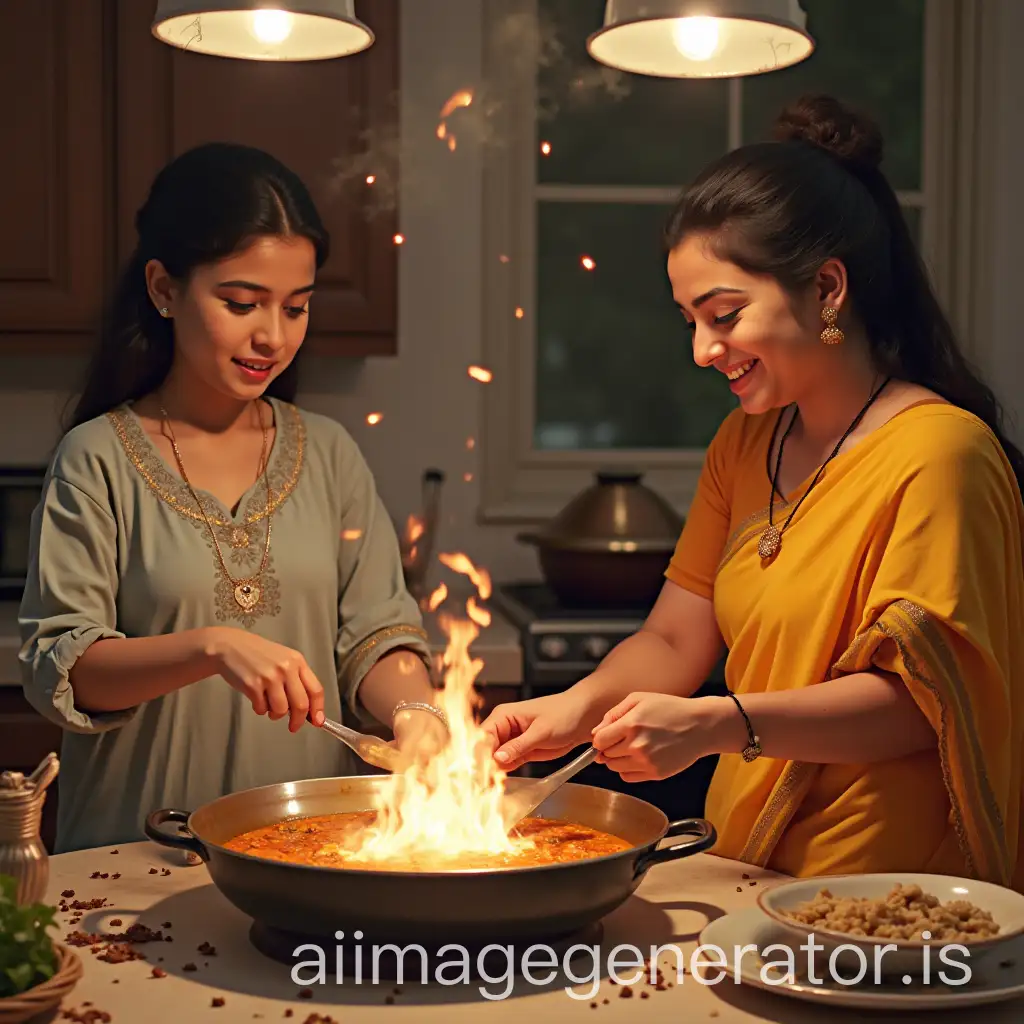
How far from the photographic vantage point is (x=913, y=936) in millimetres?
1269

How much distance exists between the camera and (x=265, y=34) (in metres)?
1.83

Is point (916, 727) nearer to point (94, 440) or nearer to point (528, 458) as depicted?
point (94, 440)

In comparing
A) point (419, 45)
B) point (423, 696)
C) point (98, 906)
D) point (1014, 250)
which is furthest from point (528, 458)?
point (98, 906)

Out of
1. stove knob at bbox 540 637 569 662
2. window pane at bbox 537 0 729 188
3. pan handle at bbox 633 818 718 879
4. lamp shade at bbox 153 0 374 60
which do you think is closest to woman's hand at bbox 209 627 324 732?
pan handle at bbox 633 818 718 879

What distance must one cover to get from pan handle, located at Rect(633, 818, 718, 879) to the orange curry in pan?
0.04m

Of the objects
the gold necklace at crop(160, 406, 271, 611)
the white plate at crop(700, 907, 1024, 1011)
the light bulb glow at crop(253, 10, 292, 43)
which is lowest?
the white plate at crop(700, 907, 1024, 1011)

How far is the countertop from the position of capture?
280 centimetres

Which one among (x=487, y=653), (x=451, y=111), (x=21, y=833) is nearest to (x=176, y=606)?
(x=21, y=833)

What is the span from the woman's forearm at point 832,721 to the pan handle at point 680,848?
0.17 m

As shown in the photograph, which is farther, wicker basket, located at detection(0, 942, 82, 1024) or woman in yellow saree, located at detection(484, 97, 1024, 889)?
woman in yellow saree, located at detection(484, 97, 1024, 889)

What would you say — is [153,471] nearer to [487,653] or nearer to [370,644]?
[370,644]

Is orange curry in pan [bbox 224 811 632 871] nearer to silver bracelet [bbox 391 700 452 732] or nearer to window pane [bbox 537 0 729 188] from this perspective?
silver bracelet [bbox 391 700 452 732]

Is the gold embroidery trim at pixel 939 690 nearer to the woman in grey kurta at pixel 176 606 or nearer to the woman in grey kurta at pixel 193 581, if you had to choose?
the woman in grey kurta at pixel 193 581

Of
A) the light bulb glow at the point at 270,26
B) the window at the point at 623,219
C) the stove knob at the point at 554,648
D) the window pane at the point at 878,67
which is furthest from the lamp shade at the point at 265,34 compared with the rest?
the window pane at the point at 878,67
